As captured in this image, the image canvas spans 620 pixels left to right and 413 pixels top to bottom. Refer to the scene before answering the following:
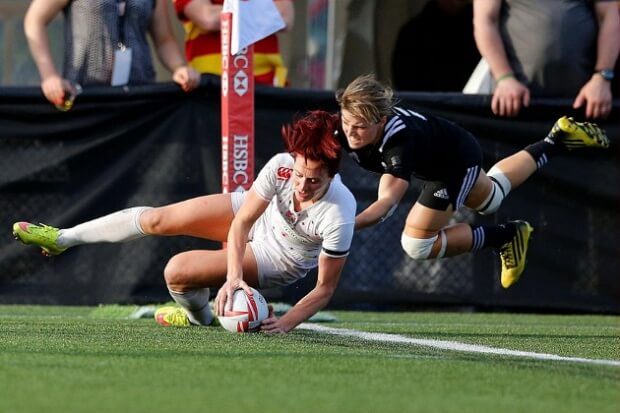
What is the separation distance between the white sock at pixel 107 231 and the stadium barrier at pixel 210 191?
1455 mm

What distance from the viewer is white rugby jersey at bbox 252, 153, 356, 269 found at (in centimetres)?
582

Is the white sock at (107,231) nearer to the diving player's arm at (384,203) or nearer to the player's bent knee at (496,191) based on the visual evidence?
the diving player's arm at (384,203)

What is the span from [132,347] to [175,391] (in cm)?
133

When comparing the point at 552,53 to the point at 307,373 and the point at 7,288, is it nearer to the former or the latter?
the point at 7,288

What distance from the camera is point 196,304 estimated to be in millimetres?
6609

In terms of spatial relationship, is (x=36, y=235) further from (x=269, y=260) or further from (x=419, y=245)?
(x=419, y=245)

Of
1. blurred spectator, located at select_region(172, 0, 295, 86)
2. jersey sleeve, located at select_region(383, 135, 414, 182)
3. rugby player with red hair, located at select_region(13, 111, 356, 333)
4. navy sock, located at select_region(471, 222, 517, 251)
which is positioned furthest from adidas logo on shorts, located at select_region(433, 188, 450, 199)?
blurred spectator, located at select_region(172, 0, 295, 86)

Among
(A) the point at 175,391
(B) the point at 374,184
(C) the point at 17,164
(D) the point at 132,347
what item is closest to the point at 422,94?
(B) the point at 374,184

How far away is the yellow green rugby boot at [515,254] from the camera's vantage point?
7191mm

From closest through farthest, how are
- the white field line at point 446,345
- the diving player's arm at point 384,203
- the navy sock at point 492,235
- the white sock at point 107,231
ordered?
the white field line at point 446,345
the diving player's arm at point 384,203
the white sock at point 107,231
the navy sock at point 492,235

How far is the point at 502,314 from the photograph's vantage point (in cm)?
838

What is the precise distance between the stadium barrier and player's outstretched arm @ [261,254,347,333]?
223 cm

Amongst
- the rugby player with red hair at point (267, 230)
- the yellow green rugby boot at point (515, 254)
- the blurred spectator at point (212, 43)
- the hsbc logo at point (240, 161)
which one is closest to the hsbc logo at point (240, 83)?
the hsbc logo at point (240, 161)

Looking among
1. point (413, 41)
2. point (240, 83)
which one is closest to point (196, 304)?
point (240, 83)
